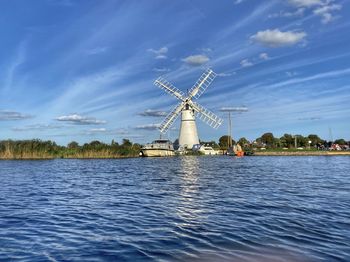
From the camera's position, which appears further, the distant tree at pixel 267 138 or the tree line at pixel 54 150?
the distant tree at pixel 267 138

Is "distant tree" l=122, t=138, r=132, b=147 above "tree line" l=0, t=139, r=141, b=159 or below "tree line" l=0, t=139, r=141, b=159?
above

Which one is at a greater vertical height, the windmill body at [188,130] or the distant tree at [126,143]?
the windmill body at [188,130]

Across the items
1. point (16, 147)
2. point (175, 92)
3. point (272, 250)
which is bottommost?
point (272, 250)

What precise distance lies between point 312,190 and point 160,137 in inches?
2865

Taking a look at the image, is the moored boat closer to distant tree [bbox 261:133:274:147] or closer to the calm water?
the calm water

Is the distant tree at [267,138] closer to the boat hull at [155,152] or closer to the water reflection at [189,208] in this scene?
the boat hull at [155,152]

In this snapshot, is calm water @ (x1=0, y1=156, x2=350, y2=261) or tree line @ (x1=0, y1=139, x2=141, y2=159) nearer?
calm water @ (x1=0, y1=156, x2=350, y2=261)

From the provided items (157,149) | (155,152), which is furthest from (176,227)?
(157,149)

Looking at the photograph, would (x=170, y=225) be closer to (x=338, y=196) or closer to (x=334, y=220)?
(x=334, y=220)

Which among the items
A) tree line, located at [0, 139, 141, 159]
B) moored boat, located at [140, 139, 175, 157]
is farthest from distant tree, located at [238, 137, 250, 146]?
tree line, located at [0, 139, 141, 159]

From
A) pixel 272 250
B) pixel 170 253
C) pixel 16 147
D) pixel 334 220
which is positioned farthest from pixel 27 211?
pixel 16 147

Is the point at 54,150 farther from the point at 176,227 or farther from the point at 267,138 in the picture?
the point at 267,138

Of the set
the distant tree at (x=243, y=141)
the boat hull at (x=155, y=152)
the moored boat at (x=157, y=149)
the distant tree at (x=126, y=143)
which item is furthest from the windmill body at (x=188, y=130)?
the distant tree at (x=243, y=141)

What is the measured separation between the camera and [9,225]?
1162 cm
